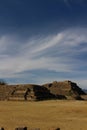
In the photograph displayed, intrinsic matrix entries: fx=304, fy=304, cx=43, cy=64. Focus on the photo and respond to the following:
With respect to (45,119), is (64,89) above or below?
above

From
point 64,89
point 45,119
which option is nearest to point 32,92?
point 64,89

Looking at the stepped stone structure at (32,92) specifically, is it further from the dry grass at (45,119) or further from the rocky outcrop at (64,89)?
the dry grass at (45,119)

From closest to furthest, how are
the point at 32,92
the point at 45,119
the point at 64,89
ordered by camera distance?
the point at 45,119
the point at 32,92
the point at 64,89

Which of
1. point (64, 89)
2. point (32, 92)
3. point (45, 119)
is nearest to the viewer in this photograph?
point (45, 119)

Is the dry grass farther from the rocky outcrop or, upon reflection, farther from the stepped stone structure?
the rocky outcrop

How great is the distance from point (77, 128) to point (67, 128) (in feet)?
2.44

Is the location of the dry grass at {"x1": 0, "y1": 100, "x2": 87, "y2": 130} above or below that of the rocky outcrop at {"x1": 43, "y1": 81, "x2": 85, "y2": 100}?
below

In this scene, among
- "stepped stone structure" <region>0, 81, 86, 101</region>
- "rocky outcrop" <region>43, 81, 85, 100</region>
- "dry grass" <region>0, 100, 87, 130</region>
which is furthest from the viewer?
"rocky outcrop" <region>43, 81, 85, 100</region>

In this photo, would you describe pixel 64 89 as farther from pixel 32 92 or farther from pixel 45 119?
pixel 45 119

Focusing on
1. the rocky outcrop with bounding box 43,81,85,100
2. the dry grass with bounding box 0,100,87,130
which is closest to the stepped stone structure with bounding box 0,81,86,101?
the rocky outcrop with bounding box 43,81,85,100

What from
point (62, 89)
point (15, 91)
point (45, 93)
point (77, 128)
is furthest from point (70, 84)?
point (77, 128)

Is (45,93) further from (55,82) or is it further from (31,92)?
(55,82)

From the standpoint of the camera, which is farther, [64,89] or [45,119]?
[64,89]

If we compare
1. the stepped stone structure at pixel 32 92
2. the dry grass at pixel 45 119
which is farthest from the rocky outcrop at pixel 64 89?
the dry grass at pixel 45 119
